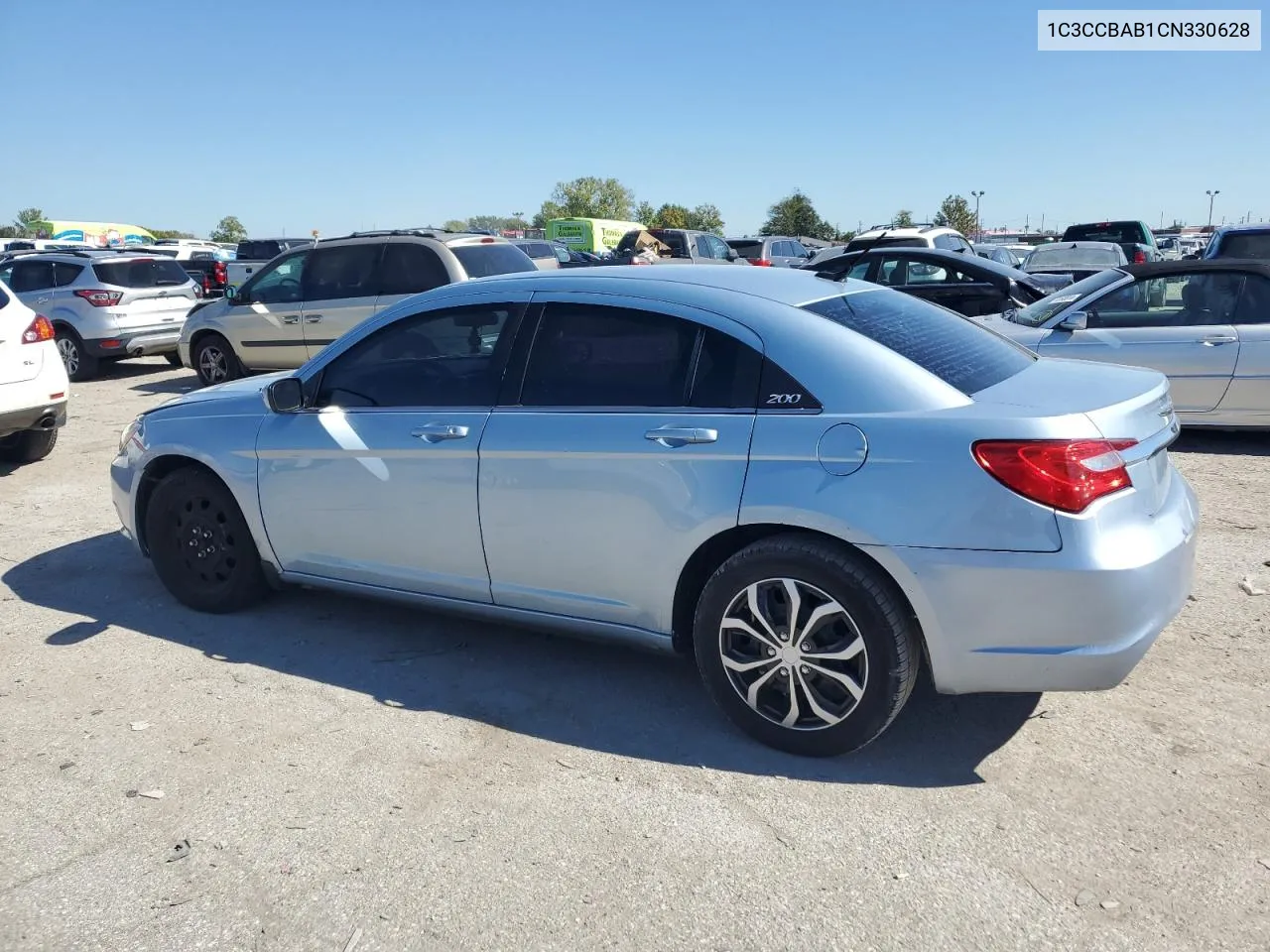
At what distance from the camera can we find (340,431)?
4.32 m

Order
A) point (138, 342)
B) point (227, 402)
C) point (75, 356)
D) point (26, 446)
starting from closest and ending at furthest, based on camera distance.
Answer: point (227, 402)
point (26, 446)
point (75, 356)
point (138, 342)

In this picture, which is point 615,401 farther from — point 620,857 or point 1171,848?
→ point 1171,848

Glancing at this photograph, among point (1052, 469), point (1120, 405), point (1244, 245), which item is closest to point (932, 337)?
point (1120, 405)

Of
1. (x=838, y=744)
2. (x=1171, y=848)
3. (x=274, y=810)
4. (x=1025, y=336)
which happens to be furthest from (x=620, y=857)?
(x=1025, y=336)

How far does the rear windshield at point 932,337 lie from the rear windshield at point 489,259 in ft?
21.7

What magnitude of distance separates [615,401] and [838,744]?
56.4 inches

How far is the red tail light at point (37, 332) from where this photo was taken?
7.77m

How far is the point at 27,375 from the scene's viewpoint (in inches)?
303

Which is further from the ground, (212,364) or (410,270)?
(410,270)

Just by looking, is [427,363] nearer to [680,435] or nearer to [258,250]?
[680,435]

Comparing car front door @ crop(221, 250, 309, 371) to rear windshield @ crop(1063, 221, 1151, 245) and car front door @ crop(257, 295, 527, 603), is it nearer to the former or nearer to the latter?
car front door @ crop(257, 295, 527, 603)

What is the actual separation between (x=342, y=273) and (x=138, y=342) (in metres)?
4.15

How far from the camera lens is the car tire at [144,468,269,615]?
473 centimetres

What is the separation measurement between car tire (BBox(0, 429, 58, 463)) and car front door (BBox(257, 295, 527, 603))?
5.03 metres
